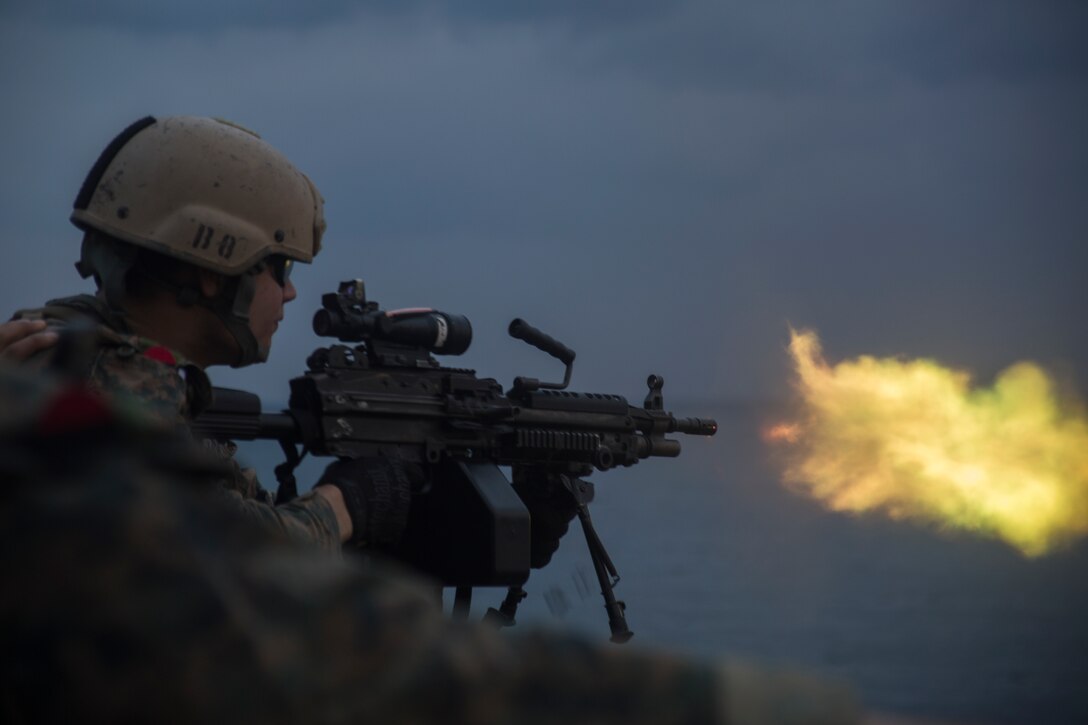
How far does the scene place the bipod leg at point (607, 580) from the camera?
6051 mm

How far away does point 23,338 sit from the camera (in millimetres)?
3508

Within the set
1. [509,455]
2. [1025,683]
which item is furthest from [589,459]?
[1025,683]

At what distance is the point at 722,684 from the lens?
0.99 metres

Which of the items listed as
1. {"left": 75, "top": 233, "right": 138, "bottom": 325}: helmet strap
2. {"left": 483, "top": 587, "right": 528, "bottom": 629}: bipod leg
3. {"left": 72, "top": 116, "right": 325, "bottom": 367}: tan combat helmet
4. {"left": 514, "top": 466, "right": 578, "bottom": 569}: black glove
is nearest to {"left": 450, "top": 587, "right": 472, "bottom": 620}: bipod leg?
{"left": 483, "top": 587, "right": 528, "bottom": 629}: bipod leg

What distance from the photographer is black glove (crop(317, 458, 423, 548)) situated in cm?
460

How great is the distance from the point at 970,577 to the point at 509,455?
25.6 feet

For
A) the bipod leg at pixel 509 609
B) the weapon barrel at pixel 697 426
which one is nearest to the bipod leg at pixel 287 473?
the bipod leg at pixel 509 609

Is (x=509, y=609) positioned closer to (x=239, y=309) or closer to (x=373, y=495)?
(x=373, y=495)

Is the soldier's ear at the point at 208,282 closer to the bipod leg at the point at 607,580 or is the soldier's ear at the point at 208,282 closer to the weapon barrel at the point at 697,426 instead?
the bipod leg at the point at 607,580

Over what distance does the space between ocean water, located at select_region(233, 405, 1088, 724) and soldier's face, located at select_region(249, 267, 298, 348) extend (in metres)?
3.95

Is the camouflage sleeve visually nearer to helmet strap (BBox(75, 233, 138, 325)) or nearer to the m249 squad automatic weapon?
the m249 squad automatic weapon

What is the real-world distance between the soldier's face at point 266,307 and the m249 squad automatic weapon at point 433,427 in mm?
338

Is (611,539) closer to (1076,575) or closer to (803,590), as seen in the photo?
(803,590)

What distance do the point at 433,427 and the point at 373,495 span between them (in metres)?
0.67
